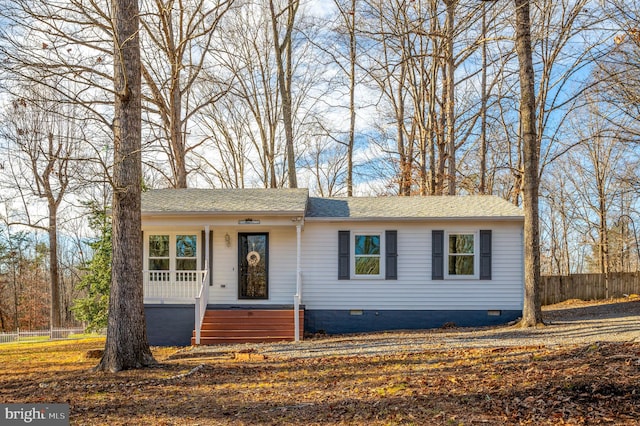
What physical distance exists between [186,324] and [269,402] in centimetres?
750

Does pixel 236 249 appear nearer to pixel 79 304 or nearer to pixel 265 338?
pixel 265 338

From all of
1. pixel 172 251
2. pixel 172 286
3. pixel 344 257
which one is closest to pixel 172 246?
pixel 172 251

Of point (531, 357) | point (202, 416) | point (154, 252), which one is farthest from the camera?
point (154, 252)

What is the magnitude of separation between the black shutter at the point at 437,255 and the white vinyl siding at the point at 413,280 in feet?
0.36

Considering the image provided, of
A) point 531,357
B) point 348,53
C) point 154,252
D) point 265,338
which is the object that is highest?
point 348,53

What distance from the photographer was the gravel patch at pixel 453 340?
871 centimetres

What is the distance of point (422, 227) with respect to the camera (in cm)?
1286

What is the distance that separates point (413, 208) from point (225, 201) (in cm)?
518

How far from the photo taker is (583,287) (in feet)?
62.6

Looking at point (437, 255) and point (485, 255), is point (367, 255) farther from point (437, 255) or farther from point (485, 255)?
point (485, 255)

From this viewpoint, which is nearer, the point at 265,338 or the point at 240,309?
the point at 265,338

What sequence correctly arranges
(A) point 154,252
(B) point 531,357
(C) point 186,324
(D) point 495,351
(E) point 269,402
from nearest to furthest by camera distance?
(E) point 269,402
(B) point 531,357
(D) point 495,351
(C) point 186,324
(A) point 154,252

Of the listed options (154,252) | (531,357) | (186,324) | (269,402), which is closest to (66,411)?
(269,402)

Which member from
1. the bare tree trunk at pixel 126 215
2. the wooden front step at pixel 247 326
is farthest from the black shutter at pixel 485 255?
the bare tree trunk at pixel 126 215
